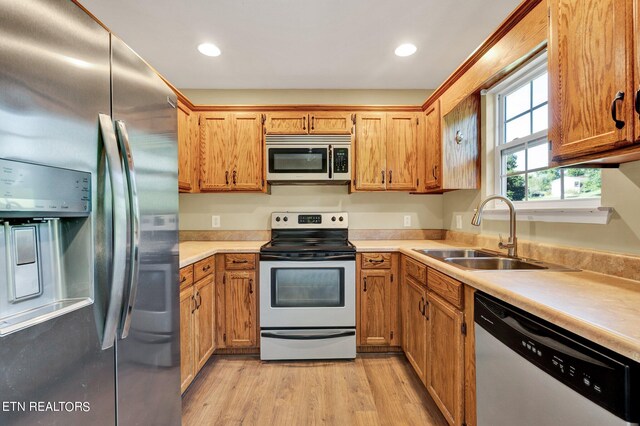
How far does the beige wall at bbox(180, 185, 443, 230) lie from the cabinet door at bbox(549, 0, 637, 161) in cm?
186

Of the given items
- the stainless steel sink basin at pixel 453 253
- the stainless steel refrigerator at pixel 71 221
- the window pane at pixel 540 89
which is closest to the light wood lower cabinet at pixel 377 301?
the stainless steel sink basin at pixel 453 253

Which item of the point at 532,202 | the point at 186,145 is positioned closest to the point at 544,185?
the point at 532,202

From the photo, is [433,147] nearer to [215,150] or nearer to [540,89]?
[540,89]

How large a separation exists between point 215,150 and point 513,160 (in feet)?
8.25

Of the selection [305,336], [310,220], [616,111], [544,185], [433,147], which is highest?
[433,147]

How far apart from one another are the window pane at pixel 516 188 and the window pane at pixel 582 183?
36 centimetres

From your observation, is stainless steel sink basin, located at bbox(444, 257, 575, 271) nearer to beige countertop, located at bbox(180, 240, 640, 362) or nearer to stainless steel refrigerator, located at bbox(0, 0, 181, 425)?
beige countertop, located at bbox(180, 240, 640, 362)

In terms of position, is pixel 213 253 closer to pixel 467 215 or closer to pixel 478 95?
pixel 467 215

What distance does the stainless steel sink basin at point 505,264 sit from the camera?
54.7 inches

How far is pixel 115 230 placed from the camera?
78cm

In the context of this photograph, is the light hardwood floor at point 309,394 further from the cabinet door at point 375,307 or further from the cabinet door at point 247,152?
the cabinet door at point 247,152

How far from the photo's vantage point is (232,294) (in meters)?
2.29

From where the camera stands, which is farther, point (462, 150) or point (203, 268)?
point (462, 150)

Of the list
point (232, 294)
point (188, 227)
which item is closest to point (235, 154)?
point (188, 227)
